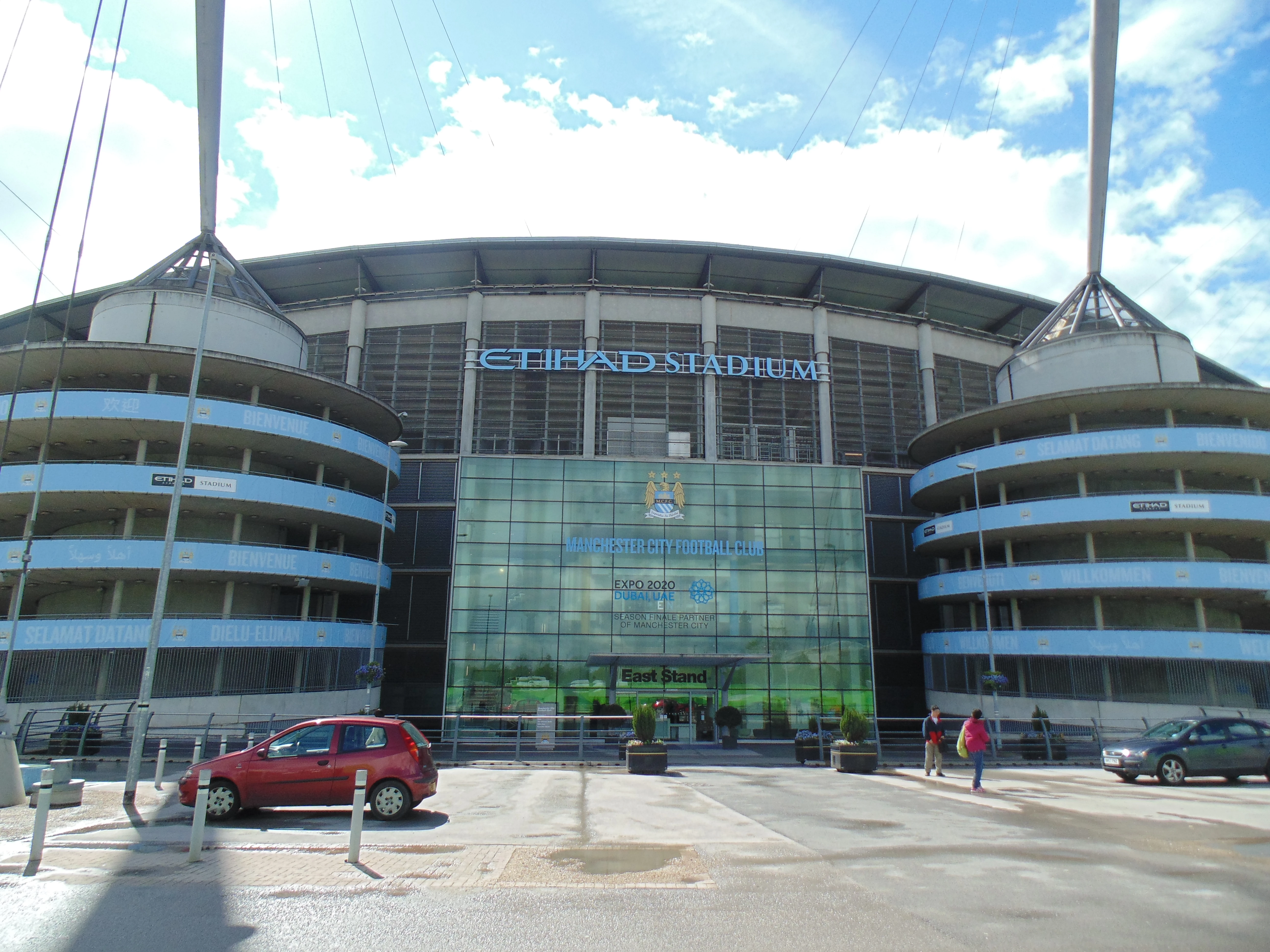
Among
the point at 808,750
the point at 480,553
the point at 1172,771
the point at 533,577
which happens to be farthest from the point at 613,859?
the point at 480,553

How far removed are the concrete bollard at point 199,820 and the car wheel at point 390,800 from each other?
10.7ft

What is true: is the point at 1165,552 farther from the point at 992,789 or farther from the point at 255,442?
the point at 255,442

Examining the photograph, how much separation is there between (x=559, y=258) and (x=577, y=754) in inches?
1221

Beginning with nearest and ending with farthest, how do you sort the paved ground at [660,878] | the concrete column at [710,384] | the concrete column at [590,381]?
1. the paved ground at [660,878]
2. the concrete column at [590,381]
3. the concrete column at [710,384]

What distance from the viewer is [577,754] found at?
27359 millimetres

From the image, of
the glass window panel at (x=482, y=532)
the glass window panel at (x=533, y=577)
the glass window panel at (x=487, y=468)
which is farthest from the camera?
the glass window panel at (x=487, y=468)

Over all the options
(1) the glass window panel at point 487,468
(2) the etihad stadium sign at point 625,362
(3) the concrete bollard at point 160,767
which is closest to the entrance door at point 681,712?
(1) the glass window panel at point 487,468

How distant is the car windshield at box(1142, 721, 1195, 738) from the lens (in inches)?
749

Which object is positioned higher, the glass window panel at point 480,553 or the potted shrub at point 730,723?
the glass window panel at point 480,553

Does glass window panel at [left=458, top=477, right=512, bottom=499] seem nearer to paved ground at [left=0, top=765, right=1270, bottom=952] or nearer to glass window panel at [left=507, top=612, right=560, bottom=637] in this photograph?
glass window panel at [left=507, top=612, right=560, bottom=637]

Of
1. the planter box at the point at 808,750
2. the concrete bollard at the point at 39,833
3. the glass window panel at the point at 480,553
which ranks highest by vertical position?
the glass window panel at the point at 480,553

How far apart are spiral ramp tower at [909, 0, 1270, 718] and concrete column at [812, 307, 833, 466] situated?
519 cm

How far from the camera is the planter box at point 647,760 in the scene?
21.6 meters

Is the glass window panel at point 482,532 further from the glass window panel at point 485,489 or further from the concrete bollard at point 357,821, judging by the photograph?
the concrete bollard at point 357,821
